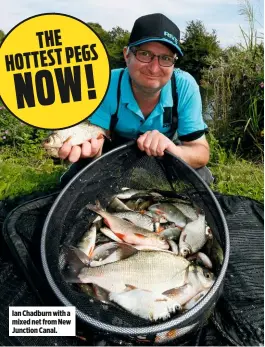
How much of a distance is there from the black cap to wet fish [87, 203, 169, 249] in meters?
0.77

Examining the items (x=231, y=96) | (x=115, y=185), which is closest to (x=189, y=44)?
(x=231, y=96)

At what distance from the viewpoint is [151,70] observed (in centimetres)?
185

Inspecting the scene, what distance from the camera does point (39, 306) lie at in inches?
58.6

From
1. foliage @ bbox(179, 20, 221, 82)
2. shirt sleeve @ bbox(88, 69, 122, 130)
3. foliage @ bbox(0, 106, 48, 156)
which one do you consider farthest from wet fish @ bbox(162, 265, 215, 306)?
foliage @ bbox(179, 20, 221, 82)

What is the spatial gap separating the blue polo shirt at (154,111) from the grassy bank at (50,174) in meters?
0.62

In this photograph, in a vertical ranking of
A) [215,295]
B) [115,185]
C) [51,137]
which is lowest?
[215,295]

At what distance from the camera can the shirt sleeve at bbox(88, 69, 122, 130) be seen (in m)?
2.10

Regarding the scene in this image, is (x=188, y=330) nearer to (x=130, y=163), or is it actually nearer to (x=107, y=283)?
(x=107, y=283)

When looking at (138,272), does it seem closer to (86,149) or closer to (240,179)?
(86,149)

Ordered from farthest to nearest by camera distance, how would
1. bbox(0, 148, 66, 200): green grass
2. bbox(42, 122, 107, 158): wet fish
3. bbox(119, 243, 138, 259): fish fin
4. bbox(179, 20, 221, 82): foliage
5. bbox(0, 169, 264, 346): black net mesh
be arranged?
bbox(179, 20, 221, 82): foliage → bbox(0, 148, 66, 200): green grass → bbox(42, 122, 107, 158): wet fish → bbox(119, 243, 138, 259): fish fin → bbox(0, 169, 264, 346): black net mesh

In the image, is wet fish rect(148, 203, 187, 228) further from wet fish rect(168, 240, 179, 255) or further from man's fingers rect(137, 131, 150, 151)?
man's fingers rect(137, 131, 150, 151)

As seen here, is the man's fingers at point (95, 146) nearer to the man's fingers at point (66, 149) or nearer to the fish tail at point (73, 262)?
the man's fingers at point (66, 149)

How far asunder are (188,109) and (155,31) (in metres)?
0.44

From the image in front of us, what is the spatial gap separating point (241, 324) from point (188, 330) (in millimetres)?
224
